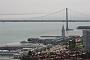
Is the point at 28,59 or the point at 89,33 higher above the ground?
the point at 89,33

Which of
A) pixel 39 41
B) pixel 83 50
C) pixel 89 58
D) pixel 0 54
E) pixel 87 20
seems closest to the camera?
pixel 89 58

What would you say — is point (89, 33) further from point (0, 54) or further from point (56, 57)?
point (0, 54)

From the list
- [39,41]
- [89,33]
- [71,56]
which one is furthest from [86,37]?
[39,41]

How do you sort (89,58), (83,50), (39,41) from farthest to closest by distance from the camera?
(39,41)
(83,50)
(89,58)

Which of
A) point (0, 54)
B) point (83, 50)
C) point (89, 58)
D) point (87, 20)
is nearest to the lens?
point (89, 58)

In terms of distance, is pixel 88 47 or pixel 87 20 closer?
pixel 88 47

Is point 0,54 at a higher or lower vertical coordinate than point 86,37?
lower

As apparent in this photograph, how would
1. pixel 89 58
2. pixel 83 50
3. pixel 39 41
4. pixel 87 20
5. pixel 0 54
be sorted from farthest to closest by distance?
pixel 87 20 → pixel 39 41 → pixel 0 54 → pixel 83 50 → pixel 89 58

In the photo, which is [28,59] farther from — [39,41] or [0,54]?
[39,41]

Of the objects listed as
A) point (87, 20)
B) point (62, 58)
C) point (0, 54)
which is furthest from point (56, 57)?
point (87, 20)
